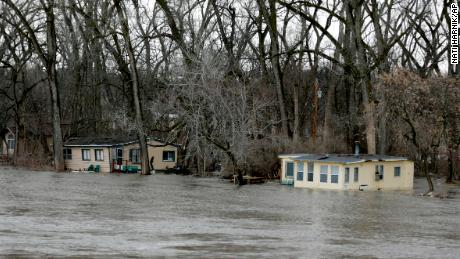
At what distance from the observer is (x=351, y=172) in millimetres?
47000

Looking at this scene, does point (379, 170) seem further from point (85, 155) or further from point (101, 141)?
point (85, 155)

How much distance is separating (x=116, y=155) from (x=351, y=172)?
24.4 m

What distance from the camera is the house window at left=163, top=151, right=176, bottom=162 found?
66.8 m

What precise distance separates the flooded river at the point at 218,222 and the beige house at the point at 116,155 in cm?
1406

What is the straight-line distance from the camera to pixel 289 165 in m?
51.7

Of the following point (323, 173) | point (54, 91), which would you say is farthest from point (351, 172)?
point (54, 91)

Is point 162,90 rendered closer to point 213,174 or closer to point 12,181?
point 213,174

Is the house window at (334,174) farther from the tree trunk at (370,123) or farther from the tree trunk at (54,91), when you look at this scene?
the tree trunk at (54,91)

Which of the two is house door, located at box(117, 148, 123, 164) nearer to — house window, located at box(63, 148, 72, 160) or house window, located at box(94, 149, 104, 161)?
house window, located at box(94, 149, 104, 161)

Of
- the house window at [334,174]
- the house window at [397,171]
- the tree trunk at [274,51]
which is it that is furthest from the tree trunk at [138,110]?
the house window at [397,171]

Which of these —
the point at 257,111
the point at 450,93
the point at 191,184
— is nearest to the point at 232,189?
the point at 191,184

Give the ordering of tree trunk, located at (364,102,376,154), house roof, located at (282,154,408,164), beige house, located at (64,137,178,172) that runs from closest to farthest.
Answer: house roof, located at (282,154,408,164) → tree trunk, located at (364,102,376,154) → beige house, located at (64,137,178,172)

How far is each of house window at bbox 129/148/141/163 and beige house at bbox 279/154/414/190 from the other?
18479 mm

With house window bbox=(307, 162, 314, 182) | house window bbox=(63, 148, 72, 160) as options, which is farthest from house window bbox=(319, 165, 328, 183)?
house window bbox=(63, 148, 72, 160)
